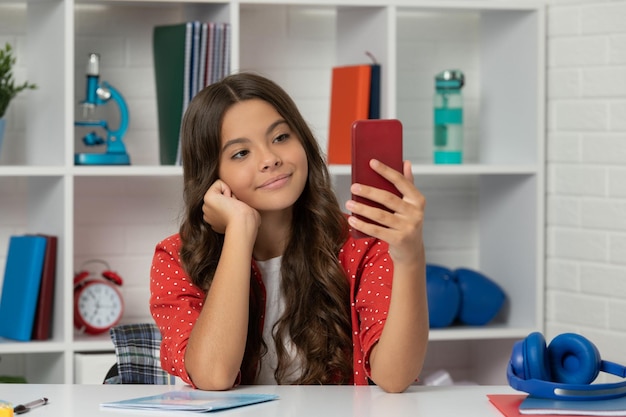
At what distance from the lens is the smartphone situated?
1625 millimetres

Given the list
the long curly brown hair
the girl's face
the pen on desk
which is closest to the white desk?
the pen on desk

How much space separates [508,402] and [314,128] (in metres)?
1.65

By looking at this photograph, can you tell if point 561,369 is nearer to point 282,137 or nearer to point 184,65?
point 282,137

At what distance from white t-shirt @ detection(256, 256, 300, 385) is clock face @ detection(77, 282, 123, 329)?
1.10 m

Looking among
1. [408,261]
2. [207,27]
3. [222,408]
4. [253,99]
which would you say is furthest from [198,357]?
[207,27]

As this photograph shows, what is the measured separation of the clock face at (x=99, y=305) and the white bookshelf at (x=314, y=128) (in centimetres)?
6

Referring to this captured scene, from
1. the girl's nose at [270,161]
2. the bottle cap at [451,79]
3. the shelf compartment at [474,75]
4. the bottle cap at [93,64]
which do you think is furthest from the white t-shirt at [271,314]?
the shelf compartment at [474,75]

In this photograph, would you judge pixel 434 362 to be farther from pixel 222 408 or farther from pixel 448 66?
pixel 222 408

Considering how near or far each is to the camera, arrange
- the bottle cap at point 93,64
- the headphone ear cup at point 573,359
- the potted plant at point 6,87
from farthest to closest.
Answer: the bottle cap at point 93,64, the potted plant at point 6,87, the headphone ear cup at point 573,359

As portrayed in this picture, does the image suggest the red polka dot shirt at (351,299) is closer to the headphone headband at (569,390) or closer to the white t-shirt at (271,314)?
the white t-shirt at (271,314)

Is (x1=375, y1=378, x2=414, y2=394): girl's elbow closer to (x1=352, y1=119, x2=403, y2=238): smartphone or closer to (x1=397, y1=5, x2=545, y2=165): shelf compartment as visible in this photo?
(x1=352, y1=119, x2=403, y2=238): smartphone

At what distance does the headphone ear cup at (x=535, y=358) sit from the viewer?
62.1 inches

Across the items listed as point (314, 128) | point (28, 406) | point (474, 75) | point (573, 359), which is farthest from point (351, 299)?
point (474, 75)

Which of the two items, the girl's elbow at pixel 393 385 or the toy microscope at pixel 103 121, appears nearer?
the girl's elbow at pixel 393 385
